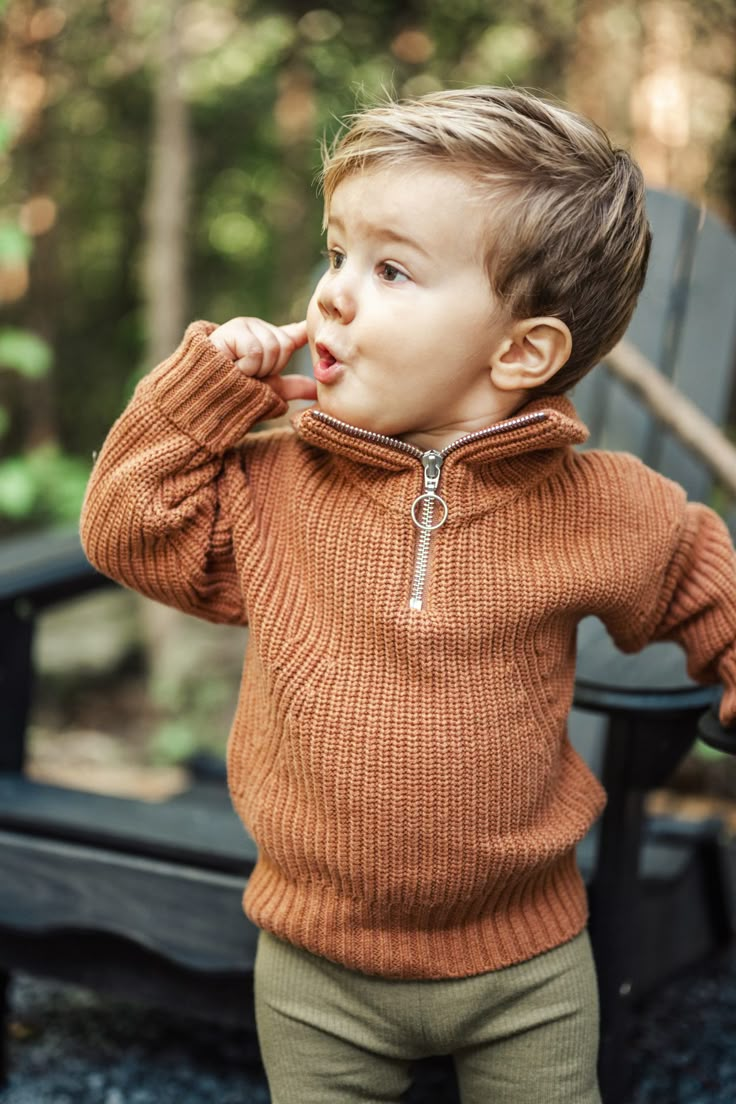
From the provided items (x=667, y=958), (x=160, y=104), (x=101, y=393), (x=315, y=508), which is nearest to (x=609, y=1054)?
(x=667, y=958)

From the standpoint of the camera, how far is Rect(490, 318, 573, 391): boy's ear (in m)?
1.13

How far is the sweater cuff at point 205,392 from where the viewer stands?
116 centimetres

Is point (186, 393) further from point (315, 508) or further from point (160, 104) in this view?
point (160, 104)

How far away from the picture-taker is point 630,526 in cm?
120

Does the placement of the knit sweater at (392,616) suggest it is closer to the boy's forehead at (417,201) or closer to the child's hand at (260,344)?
the child's hand at (260,344)

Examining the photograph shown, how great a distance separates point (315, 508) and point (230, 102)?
4.47 m

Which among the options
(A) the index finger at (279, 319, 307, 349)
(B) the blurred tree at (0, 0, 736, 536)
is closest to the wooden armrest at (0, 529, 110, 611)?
(A) the index finger at (279, 319, 307, 349)

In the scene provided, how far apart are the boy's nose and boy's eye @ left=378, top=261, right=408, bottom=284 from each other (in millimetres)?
35

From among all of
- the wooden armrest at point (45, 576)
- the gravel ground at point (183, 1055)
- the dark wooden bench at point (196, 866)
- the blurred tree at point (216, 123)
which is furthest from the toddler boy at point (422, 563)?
the blurred tree at point (216, 123)

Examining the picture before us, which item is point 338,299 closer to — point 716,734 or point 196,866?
point 716,734

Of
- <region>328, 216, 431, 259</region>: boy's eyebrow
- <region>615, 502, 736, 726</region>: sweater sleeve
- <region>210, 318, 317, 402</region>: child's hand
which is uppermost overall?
<region>328, 216, 431, 259</region>: boy's eyebrow

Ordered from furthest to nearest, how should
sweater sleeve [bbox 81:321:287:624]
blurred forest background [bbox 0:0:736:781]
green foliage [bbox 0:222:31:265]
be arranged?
blurred forest background [bbox 0:0:736:781]
green foliage [bbox 0:222:31:265]
sweater sleeve [bbox 81:321:287:624]

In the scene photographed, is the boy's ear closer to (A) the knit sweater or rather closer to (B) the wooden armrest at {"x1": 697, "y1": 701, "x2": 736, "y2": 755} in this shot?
(A) the knit sweater

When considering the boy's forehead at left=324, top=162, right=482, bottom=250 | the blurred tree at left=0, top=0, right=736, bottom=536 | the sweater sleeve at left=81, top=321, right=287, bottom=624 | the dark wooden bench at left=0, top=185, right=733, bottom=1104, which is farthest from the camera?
the blurred tree at left=0, top=0, right=736, bottom=536
